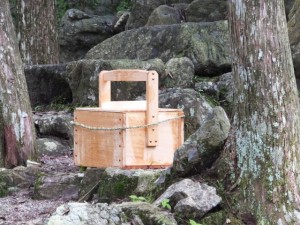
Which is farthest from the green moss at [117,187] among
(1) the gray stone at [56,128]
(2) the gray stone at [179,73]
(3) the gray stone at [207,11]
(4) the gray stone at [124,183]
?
(3) the gray stone at [207,11]

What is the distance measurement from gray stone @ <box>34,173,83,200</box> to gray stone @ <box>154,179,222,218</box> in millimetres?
1434

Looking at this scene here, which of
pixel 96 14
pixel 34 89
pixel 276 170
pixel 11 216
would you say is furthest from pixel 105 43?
pixel 96 14

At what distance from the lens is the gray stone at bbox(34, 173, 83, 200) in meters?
5.82

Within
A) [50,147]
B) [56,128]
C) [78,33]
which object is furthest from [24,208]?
[78,33]

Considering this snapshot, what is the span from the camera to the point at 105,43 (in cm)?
1090

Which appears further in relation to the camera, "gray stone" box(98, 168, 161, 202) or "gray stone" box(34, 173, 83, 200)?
"gray stone" box(34, 173, 83, 200)

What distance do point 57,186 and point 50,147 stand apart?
7.89 feet

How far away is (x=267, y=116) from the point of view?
4.35m

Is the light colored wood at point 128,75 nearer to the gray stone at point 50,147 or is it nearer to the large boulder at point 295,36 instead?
the gray stone at point 50,147

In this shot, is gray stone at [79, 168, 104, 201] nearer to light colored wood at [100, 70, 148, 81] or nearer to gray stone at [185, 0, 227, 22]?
light colored wood at [100, 70, 148, 81]

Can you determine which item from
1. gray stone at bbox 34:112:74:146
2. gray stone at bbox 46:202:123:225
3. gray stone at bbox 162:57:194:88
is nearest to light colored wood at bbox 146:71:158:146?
gray stone at bbox 46:202:123:225

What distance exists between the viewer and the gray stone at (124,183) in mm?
5047

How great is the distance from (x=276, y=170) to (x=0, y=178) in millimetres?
2902

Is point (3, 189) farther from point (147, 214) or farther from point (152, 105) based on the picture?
point (147, 214)
